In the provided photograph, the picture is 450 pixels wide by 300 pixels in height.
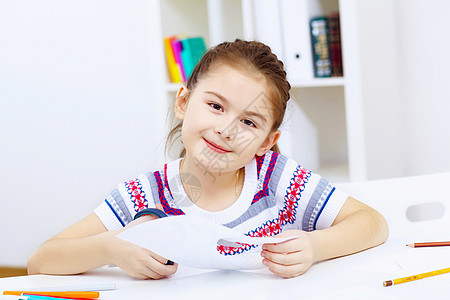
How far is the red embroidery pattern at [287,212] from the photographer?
3.44 feet

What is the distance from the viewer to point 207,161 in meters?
0.98

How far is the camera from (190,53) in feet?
6.65

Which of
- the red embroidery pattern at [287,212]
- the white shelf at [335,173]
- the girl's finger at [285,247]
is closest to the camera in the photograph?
the girl's finger at [285,247]

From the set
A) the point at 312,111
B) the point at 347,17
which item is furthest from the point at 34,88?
the point at 347,17

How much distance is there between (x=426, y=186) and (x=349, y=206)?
0.20 meters

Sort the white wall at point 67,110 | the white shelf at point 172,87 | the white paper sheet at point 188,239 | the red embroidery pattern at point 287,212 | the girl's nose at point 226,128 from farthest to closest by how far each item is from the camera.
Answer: the white wall at point 67,110, the white shelf at point 172,87, the red embroidery pattern at point 287,212, the girl's nose at point 226,128, the white paper sheet at point 188,239

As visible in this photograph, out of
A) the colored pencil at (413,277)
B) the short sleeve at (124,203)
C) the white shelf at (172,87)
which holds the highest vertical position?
the white shelf at (172,87)

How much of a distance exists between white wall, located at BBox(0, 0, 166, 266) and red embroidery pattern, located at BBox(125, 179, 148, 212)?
58.6 inches

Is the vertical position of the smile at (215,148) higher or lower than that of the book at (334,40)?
lower

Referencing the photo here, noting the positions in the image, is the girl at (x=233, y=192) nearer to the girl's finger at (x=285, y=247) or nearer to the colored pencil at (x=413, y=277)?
the girl's finger at (x=285, y=247)

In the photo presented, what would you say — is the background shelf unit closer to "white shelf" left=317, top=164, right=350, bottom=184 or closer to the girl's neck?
"white shelf" left=317, top=164, right=350, bottom=184

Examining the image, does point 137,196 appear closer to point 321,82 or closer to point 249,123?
point 249,123

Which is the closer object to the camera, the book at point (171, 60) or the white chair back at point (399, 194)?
the white chair back at point (399, 194)

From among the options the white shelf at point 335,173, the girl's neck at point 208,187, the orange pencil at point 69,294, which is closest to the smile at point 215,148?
the girl's neck at point 208,187
